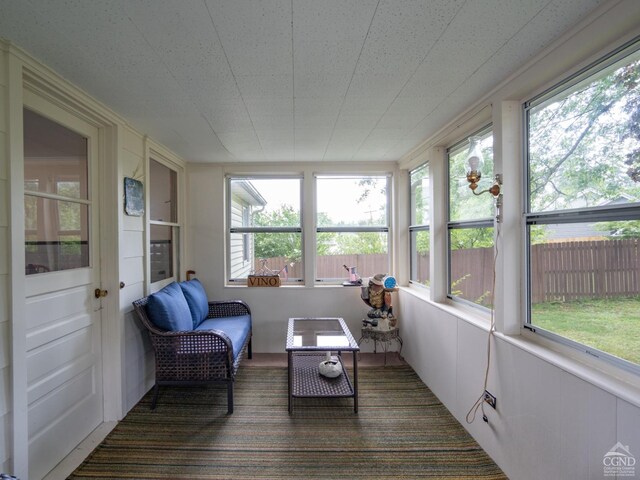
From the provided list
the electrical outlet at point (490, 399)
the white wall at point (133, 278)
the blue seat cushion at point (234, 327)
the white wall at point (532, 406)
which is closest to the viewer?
the white wall at point (532, 406)

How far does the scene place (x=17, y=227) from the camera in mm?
1377

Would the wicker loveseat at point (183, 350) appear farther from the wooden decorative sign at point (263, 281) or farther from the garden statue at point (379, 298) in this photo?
the garden statue at point (379, 298)

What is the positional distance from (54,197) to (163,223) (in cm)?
117

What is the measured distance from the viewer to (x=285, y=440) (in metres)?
1.92

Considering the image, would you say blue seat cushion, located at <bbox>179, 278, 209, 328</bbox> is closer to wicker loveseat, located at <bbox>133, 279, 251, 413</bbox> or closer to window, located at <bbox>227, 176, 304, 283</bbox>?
wicker loveseat, located at <bbox>133, 279, 251, 413</bbox>

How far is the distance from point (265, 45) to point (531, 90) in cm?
148

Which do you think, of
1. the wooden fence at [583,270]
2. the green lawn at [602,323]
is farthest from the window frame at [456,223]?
the green lawn at [602,323]

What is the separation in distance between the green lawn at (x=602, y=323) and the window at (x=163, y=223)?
10.1 ft

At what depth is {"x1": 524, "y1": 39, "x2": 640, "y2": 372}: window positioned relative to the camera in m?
1.16

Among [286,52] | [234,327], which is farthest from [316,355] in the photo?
[286,52]

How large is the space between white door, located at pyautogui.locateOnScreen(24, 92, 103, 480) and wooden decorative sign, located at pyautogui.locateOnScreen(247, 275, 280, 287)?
156 cm

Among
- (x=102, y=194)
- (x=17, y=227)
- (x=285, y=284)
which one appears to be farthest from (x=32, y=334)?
(x=285, y=284)

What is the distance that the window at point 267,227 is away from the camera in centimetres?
355

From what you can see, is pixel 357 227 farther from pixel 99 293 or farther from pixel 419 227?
pixel 99 293
